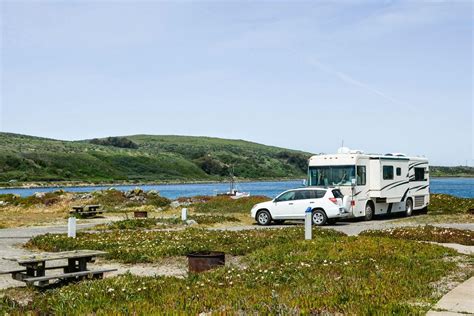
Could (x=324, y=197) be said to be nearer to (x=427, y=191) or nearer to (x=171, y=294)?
(x=427, y=191)

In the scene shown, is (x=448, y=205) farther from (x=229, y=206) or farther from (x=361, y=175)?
(x=229, y=206)

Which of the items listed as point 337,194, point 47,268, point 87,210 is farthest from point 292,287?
point 87,210

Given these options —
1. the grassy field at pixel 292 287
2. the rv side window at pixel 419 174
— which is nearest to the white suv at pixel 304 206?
the rv side window at pixel 419 174

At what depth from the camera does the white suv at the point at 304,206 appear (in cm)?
2723

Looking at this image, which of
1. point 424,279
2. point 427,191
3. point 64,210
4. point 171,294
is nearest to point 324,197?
point 427,191

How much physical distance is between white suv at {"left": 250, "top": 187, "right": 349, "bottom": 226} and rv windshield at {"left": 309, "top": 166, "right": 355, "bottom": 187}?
1619mm

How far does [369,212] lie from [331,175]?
315cm

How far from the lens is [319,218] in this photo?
90.3 feet

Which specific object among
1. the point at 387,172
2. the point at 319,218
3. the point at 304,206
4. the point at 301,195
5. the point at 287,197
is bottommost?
the point at 319,218

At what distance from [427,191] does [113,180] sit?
140 m

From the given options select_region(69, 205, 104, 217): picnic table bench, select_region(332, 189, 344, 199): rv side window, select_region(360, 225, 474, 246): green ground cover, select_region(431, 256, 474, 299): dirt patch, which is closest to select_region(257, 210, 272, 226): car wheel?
select_region(332, 189, 344, 199): rv side window

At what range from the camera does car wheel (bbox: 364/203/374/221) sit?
30.6m

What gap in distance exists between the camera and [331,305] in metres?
8.44

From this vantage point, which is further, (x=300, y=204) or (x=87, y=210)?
(x=87, y=210)
